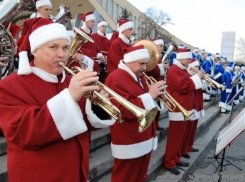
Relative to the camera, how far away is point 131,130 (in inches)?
131

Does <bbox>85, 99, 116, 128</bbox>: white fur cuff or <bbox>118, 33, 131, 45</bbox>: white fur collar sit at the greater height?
<bbox>118, 33, 131, 45</bbox>: white fur collar

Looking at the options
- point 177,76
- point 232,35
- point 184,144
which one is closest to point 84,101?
point 177,76

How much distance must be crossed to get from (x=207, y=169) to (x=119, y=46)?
3.60 metres

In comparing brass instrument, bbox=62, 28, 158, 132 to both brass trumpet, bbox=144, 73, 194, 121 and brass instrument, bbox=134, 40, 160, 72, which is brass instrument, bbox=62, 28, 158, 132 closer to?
brass trumpet, bbox=144, 73, 194, 121

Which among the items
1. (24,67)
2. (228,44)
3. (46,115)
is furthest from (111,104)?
(228,44)

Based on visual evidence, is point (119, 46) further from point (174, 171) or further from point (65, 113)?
point (65, 113)

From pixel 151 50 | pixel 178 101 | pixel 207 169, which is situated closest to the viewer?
pixel 178 101

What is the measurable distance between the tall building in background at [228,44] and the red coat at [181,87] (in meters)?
19.6

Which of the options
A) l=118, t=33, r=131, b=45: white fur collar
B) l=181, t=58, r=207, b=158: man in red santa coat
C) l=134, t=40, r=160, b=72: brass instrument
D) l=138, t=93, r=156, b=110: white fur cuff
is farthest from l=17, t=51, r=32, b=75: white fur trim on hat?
l=181, t=58, r=207, b=158: man in red santa coat

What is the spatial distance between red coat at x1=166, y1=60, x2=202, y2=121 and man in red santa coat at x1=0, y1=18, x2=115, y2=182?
10.1ft

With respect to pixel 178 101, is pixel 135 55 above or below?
above

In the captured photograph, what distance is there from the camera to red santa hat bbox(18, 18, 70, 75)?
1.98 meters

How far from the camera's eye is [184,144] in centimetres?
588

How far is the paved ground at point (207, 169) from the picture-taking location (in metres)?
4.99
